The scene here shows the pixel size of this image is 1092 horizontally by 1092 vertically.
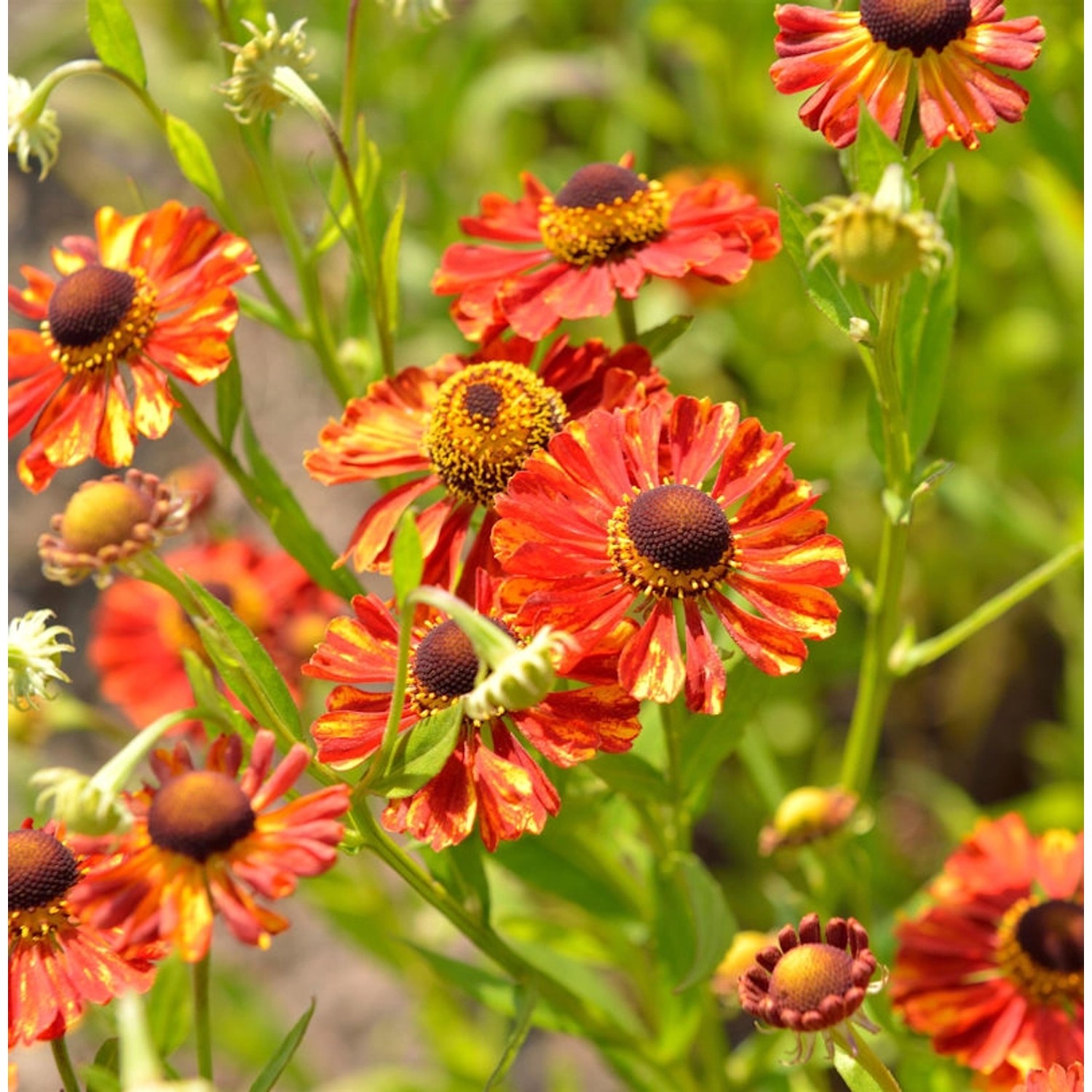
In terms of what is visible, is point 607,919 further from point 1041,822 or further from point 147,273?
point 1041,822

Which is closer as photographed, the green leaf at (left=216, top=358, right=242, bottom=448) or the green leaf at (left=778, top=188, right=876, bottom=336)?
the green leaf at (left=778, top=188, right=876, bottom=336)

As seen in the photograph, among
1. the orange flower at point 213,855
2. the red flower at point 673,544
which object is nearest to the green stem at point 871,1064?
the red flower at point 673,544

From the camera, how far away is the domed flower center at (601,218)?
3.51 ft

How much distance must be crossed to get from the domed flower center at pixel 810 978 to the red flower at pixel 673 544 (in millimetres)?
144

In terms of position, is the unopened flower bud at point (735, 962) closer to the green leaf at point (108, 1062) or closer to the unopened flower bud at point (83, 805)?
the green leaf at point (108, 1062)

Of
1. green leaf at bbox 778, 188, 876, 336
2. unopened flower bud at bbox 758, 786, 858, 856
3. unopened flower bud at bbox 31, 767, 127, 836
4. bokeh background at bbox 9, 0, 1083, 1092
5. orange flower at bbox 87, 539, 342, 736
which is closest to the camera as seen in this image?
unopened flower bud at bbox 31, 767, 127, 836

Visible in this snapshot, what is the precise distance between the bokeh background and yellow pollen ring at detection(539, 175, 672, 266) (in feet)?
2.55

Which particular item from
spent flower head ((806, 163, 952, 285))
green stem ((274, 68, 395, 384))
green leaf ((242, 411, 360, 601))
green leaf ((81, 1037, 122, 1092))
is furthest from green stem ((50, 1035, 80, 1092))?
spent flower head ((806, 163, 952, 285))

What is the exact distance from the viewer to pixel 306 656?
5.39 ft

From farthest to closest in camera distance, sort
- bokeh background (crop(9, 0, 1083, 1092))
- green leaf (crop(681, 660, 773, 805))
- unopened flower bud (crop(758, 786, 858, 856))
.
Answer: bokeh background (crop(9, 0, 1083, 1092)) < unopened flower bud (crop(758, 786, 858, 856)) < green leaf (crop(681, 660, 773, 805))

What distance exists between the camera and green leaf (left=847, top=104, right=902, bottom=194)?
86 cm

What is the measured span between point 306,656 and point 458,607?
3.18 feet

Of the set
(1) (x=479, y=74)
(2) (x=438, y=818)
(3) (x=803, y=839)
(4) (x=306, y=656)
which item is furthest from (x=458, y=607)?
(1) (x=479, y=74)

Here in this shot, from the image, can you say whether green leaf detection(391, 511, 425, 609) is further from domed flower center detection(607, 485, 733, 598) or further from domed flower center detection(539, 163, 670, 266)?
domed flower center detection(539, 163, 670, 266)
